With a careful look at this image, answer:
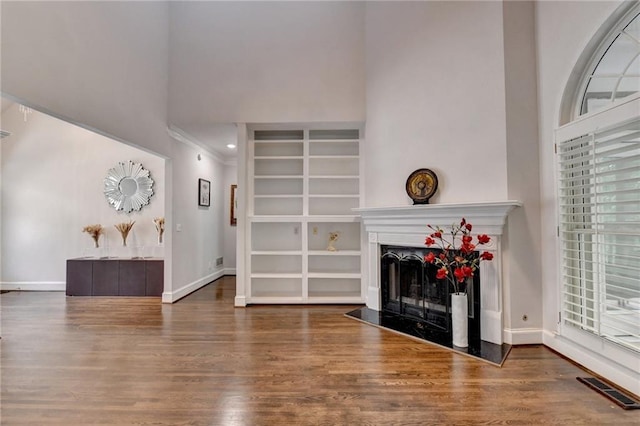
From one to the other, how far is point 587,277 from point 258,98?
13.5 feet

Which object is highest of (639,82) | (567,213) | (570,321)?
(639,82)

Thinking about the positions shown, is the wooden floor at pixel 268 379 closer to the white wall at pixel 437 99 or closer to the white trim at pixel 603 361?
the white trim at pixel 603 361

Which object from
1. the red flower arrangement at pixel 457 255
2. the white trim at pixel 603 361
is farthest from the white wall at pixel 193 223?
the white trim at pixel 603 361

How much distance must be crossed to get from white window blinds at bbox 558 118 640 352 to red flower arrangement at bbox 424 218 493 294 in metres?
0.66

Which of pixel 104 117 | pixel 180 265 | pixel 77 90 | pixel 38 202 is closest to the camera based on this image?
pixel 77 90

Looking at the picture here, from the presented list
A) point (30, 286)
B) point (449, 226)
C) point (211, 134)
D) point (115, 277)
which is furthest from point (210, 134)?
point (30, 286)

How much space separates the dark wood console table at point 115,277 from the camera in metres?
4.79

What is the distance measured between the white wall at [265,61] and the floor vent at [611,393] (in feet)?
11.6

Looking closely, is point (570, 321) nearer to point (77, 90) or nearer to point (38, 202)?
point (77, 90)

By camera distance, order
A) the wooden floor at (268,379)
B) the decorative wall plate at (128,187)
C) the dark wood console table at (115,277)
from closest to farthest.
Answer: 1. the wooden floor at (268,379)
2. the dark wood console table at (115,277)
3. the decorative wall plate at (128,187)

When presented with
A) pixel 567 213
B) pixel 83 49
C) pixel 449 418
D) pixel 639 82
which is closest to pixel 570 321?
pixel 567 213

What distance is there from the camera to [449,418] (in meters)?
1.78

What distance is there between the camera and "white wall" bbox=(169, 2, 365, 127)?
13.7ft

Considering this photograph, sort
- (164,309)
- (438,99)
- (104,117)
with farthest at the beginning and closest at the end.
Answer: (164,309), (438,99), (104,117)
